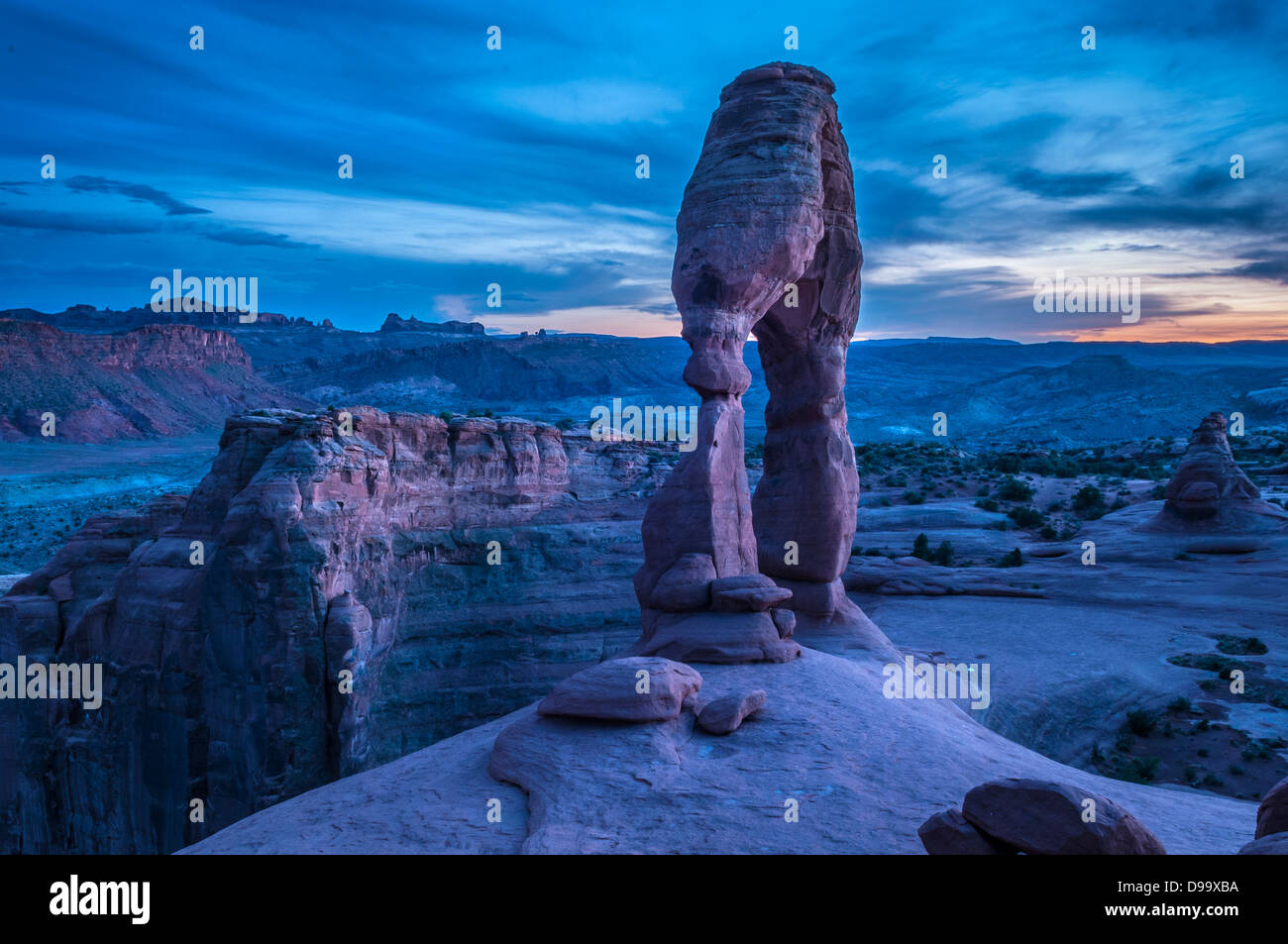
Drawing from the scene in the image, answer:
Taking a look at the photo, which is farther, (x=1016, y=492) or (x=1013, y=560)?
(x=1016, y=492)

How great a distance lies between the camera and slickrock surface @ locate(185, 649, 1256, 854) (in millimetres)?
6453

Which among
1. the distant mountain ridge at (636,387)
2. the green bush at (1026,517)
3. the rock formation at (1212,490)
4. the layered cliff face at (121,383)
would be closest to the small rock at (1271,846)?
the rock formation at (1212,490)

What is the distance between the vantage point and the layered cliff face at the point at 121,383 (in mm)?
77625

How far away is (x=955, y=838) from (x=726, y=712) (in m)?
3.29

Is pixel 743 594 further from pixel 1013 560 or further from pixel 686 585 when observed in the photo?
pixel 1013 560

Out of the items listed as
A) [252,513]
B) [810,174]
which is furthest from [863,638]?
[252,513]

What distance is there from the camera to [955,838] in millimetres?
5488

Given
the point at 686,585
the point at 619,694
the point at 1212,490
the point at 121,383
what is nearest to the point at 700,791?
the point at 619,694

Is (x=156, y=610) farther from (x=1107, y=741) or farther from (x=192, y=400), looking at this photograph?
(x=192, y=400)

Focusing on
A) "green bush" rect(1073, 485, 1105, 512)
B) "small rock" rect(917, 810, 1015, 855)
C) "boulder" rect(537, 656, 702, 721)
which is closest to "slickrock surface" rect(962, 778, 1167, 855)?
"small rock" rect(917, 810, 1015, 855)

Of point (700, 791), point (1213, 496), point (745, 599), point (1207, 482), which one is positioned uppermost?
point (1207, 482)

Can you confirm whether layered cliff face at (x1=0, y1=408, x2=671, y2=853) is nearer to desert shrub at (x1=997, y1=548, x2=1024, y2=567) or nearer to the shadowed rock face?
desert shrub at (x1=997, y1=548, x2=1024, y2=567)

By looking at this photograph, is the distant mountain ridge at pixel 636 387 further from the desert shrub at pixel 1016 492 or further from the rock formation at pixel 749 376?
the rock formation at pixel 749 376
